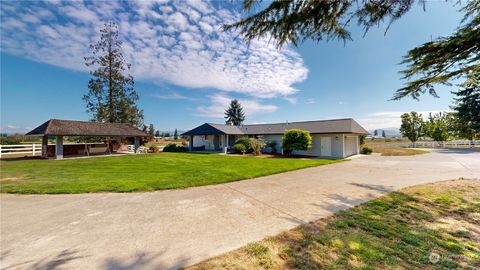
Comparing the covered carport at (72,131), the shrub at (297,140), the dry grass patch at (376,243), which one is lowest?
the dry grass patch at (376,243)

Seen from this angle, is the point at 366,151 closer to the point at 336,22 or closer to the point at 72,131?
the point at 336,22

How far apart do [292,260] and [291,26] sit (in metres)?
4.04

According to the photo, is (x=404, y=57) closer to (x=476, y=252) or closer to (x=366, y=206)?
(x=366, y=206)

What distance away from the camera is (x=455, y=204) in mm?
5570

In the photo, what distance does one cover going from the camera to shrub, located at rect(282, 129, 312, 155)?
773 inches

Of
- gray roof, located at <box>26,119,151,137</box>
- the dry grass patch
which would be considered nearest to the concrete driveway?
the dry grass patch

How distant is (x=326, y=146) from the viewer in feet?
67.7

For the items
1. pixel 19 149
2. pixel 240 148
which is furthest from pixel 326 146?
pixel 19 149

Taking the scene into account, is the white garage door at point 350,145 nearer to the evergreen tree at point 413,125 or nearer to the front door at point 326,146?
the front door at point 326,146

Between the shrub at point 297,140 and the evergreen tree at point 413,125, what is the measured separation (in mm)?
26626

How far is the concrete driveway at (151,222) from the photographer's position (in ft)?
9.77

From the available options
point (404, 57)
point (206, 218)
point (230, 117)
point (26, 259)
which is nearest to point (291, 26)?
point (404, 57)

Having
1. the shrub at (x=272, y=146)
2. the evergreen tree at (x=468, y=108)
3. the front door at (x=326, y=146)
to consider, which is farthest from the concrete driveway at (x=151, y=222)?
the evergreen tree at (x=468, y=108)

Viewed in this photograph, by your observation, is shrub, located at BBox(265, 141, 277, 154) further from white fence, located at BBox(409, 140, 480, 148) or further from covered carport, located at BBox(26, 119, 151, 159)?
white fence, located at BBox(409, 140, 480, 148)
